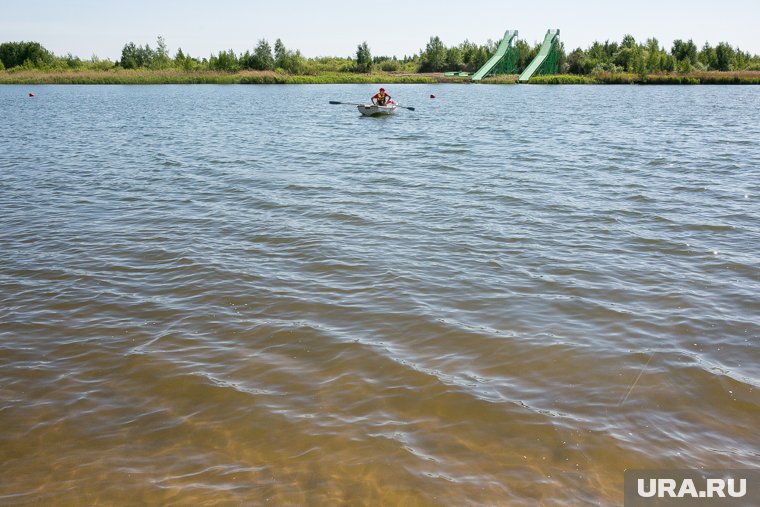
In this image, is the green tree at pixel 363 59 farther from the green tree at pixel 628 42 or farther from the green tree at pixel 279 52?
the green tree at pixel 628 42

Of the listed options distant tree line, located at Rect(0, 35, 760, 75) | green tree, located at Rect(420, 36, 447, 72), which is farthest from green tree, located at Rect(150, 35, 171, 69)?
green tree, located at Rect(420, 36, 447, 72)

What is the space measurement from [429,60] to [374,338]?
137294mm

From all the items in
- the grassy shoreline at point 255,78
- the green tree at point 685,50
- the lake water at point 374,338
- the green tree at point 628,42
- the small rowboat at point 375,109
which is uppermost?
the green tree at point 628,42

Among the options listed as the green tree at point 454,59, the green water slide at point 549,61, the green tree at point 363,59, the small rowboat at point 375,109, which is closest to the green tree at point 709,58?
the green water slide at point 549,61

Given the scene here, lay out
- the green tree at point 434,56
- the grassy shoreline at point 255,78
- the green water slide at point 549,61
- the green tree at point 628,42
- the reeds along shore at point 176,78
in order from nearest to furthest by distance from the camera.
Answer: the grassy shoreline at point 255,78 → the reeds along shore at point 176,78 → the green water slide at point 549,61 → the green tree at point 628,42 → the green tree at point 434,56

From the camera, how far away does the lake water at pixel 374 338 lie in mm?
5188

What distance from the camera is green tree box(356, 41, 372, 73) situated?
12506 centimetres

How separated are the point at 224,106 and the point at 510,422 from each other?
5339 cm

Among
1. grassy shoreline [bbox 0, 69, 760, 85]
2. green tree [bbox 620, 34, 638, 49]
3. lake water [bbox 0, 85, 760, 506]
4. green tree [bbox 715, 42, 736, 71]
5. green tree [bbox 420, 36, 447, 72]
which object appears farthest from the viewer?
green tree [bbox 420, 36, 447, 72]

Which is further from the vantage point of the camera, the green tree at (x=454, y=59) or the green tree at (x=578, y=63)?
the green tree at (x=454, y=59)

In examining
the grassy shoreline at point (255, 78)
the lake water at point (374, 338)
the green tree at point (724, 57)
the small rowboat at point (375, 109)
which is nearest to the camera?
the lake water at point (374, 338)

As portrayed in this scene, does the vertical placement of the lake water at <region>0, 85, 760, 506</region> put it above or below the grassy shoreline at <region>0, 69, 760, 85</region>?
below

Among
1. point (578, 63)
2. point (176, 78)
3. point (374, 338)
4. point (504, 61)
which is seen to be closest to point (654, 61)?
point (578, 63)

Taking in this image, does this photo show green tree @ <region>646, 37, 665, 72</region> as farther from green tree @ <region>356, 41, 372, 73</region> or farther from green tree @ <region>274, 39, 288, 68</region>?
green tree @ <region>274, 39, 288, 68</region>
